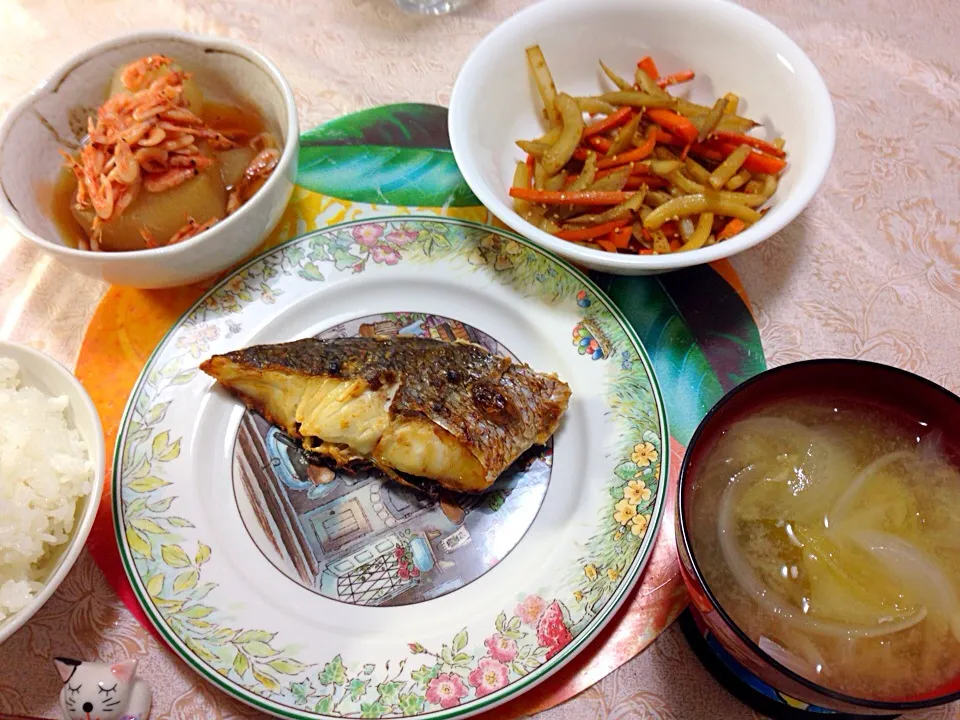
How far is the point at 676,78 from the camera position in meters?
1.99

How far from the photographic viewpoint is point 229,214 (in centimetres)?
176

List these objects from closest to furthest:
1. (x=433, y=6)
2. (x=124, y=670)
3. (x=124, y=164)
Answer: (x=124, y=670), (x=124, y=164), (x=433, y=6)

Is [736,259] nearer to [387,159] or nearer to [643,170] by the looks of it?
[643,170]

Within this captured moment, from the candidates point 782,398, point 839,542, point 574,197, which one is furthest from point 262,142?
point 839,542

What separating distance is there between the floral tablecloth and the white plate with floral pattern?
16cm

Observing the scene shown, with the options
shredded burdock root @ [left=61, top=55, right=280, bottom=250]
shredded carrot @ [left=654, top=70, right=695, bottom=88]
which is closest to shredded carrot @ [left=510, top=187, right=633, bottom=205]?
shredded carrot @ [left=654, top=70, right=695, bottom=88]

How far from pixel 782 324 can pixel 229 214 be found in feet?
4.66

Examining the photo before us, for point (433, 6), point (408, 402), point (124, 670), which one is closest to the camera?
point (124, 670)

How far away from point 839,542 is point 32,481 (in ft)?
4.70

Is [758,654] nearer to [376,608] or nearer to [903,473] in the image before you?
[903,473]

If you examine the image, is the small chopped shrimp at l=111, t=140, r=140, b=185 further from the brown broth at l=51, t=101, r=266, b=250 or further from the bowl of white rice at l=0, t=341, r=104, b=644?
the bowl of white rice at l=0, t=341, r=104, b=644

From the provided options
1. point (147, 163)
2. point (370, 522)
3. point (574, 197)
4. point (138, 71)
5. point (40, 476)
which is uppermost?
point (138, 71)

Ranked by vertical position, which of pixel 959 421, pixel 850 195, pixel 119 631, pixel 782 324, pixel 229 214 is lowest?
pixel 119 631

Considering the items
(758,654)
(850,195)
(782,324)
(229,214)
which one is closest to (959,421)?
(758,654)
